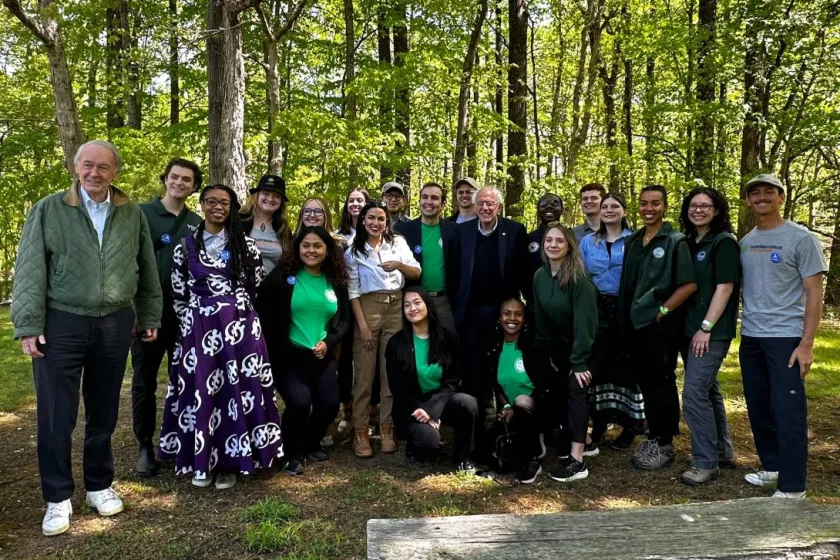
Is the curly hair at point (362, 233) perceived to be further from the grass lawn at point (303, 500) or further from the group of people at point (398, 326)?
the grass lawn at point (303, 500)

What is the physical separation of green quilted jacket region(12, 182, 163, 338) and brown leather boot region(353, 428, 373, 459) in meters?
2.22

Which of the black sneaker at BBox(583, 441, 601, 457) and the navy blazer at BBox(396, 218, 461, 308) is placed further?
the navy blazer at BBox(396, 218, 461, 308)

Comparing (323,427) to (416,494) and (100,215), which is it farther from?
(100,215)

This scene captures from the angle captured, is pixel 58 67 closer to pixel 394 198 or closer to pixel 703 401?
pixel 394 198

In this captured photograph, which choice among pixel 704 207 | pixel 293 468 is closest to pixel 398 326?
pixel 293 468

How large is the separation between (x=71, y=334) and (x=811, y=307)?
4.86 m

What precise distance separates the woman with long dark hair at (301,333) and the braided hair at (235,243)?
0.36 m

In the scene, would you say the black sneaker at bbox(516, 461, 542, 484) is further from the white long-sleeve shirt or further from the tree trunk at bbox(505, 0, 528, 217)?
the tree trunk at bbox(505, 0, 528, 217)

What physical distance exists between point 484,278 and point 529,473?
67.9 inches

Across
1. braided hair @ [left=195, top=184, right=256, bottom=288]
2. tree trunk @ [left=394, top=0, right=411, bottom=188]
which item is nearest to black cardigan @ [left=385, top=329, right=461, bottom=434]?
braided hair @ [left=195, top=184, right=256, bottom=288]

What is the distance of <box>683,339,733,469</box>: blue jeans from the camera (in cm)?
434

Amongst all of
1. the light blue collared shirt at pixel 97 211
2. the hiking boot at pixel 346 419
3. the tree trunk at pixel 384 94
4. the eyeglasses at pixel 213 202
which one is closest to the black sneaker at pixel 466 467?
the hiking boot at pixel 346 419

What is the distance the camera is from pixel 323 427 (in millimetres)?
4777

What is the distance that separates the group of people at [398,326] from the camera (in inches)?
141
